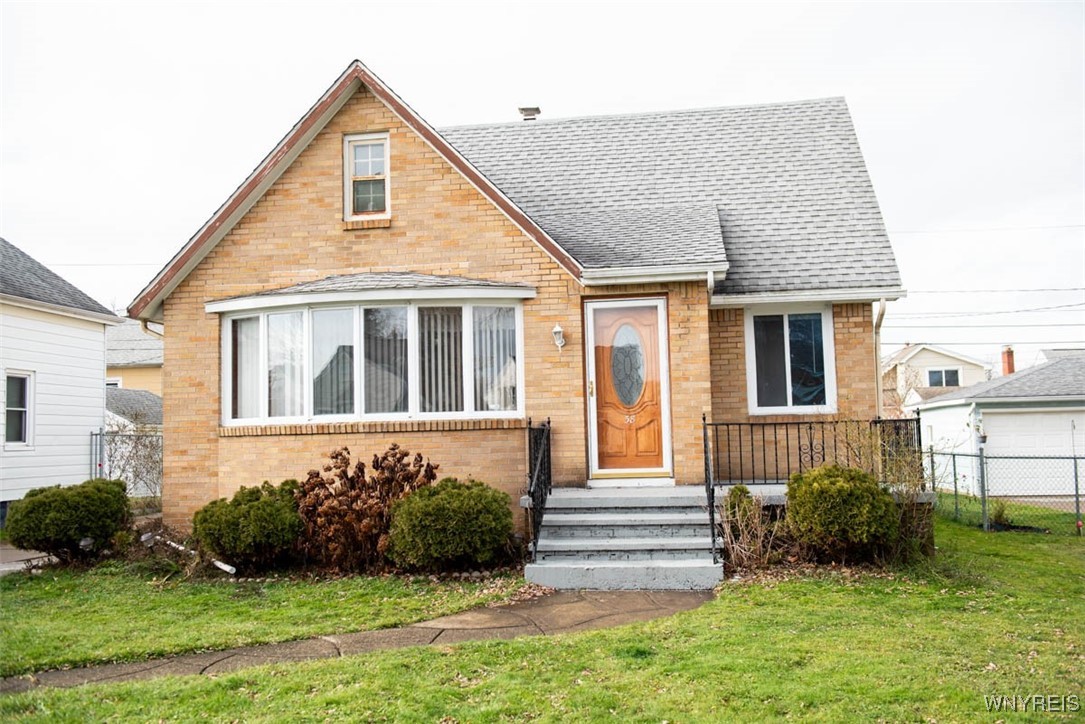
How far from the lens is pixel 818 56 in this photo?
17.1 metres

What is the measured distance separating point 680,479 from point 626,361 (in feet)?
5.59

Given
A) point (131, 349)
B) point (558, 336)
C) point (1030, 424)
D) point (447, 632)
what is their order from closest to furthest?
point (447, 632), point (558, 336), point (1030, 424), point (131, 349)

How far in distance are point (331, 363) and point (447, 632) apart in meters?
5.09

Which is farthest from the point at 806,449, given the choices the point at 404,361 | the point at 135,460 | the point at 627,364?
the point at 135,460

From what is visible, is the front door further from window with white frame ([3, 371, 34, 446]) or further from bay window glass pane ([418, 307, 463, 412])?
window with white frame ([3, 371, 34, 446])

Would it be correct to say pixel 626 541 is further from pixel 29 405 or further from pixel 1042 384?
pixel 1042 384

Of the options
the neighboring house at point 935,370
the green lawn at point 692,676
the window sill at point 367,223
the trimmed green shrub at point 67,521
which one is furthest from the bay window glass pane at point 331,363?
the neighboring house at point 935,370

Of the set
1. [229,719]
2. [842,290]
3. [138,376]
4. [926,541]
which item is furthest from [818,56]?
[138,376]

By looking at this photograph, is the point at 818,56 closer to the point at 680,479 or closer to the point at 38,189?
the point at 680,479

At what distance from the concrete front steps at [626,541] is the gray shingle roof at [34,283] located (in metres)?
11.9

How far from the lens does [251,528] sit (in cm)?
952

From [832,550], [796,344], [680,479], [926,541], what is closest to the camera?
[832,550]

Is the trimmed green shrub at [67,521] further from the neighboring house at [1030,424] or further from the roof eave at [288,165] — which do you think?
the neighboring house at [1030,424]

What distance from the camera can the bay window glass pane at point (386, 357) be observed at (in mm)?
11227
